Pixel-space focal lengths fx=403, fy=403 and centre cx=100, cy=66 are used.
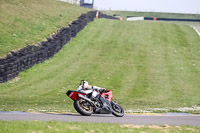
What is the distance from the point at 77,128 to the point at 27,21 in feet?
104

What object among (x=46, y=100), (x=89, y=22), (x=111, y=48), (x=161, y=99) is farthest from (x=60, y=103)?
(x=89, y=22)

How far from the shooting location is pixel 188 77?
2569 cm

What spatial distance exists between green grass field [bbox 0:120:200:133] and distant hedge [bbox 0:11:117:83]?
39.8 feet

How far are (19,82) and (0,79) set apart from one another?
4.39ft

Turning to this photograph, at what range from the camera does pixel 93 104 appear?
1254 centimetres

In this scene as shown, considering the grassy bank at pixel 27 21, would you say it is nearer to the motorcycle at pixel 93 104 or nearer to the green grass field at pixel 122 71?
the green grass field at pixel 122 71

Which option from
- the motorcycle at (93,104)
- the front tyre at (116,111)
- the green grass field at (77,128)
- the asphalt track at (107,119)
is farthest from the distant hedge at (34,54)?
the green grass field at (77,128)

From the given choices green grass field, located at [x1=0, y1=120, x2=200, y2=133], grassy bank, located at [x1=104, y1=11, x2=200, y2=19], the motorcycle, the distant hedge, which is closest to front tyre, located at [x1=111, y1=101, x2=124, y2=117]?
the motorcycle

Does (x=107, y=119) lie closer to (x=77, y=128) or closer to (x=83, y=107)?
(x=83, y=107)

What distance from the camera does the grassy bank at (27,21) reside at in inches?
1240

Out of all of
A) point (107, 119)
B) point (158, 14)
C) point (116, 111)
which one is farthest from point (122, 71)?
point (158, 14)

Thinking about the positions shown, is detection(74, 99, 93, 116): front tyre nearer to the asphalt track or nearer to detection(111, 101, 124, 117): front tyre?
the asphalt track

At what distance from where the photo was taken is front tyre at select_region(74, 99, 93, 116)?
1226 centimetres

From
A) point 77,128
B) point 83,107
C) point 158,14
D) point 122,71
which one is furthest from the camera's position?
point 158,14
